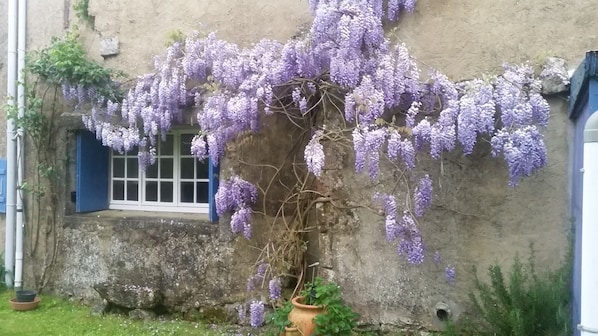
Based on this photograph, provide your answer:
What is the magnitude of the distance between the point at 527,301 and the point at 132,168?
4.59 m

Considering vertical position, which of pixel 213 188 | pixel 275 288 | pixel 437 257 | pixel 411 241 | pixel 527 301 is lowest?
pixel 275 288

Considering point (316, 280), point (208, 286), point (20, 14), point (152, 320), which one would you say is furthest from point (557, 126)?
point (20, 14)

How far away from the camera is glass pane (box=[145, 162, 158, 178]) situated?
6.56 m

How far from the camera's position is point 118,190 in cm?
696

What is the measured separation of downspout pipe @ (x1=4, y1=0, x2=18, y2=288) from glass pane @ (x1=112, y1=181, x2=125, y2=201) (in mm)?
1192

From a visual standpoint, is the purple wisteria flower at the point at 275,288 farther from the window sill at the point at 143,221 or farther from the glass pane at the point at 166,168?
the glass pane at the point at 166,168

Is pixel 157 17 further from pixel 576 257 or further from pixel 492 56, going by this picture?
pixel 576 257

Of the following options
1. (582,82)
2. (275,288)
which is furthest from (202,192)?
→ (582,82)

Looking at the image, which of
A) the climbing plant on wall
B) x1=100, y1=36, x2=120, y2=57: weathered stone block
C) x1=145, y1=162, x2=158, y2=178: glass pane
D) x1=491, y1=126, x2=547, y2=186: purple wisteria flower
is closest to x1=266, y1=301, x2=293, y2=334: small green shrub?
x1=491, y1=126, x2=547, y2=186: purple wisteria flower

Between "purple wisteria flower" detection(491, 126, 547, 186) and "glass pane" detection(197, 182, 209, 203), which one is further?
"glass pane" detection(197, 182, 209, 203)

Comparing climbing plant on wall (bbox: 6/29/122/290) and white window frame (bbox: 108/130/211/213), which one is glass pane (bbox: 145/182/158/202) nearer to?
white window frame (bbox: 108/130/211/213)

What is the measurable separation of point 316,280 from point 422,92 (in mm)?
1836

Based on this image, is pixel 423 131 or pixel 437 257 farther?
pixel 437 257

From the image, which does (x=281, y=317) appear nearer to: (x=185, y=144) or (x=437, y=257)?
(x=437, y=257)
